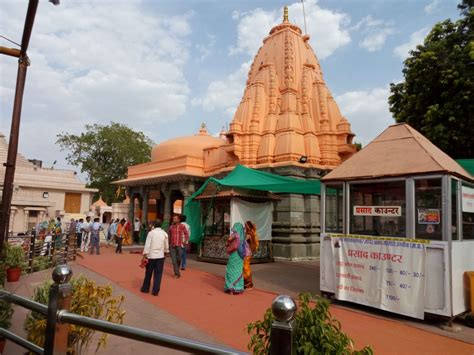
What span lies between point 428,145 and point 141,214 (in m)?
19.5

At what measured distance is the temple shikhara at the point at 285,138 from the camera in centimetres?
1412

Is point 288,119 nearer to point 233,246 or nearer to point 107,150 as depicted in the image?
point 233,246

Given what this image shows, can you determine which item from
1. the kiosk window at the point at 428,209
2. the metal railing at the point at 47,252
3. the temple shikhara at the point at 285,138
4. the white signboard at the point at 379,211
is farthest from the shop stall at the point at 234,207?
the metal railing at the point at 47,252

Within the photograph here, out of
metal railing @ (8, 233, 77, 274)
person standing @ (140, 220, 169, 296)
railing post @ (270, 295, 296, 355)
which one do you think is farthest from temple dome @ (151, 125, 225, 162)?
railing post @ (270, 295, 296, 355)

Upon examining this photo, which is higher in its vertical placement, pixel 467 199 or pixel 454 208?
pixel 467 199

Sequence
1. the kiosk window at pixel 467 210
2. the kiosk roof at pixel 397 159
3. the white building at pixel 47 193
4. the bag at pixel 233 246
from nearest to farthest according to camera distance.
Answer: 1. the kiosk roof at pixel 397 159
2. the kiosk window at pixel 467 210
3. the bag at pixel 233 246
4. the white building at pixel 47 193

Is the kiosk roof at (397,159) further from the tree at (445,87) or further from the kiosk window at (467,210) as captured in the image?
the tree at (445,87)

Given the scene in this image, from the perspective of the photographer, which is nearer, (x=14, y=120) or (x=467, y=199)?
(x=14, y=120)

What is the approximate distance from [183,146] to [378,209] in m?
17.5

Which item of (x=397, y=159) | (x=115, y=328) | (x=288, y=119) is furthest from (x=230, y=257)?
(x=288, y=119)

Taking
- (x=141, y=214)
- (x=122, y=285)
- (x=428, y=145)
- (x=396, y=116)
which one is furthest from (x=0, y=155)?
(x=428, y=145)

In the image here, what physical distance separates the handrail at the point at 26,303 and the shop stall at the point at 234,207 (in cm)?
810

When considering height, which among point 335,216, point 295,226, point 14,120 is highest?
point 14,120

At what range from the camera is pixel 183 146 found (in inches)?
890
